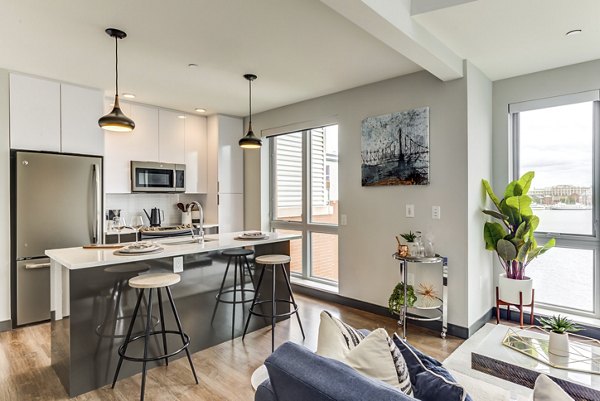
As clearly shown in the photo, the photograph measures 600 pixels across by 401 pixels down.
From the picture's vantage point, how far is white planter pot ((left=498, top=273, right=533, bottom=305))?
318 centimetres

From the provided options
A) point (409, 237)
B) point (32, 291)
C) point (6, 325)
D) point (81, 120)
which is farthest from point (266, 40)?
point (6, 325)

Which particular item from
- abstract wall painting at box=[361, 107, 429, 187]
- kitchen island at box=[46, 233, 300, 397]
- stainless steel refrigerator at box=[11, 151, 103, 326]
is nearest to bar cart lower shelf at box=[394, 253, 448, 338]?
abstract wall painting at box=[361, 107, 429, 187]

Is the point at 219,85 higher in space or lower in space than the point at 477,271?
higher

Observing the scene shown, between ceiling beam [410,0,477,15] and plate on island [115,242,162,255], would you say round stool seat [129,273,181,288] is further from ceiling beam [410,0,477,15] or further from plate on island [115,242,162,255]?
ceiling beam [410,0,477,15]

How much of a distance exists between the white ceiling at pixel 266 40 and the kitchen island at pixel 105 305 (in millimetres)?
1670

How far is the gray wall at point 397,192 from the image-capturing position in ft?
10.2

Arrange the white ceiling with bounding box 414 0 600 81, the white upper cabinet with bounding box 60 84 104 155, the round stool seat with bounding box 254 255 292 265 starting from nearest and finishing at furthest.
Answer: the white ceiling with bounding box 414 0 600 81
the round stool seat with bounding box 254 255 292 265
the white upper cabinet with bounding box 60 84 104 155

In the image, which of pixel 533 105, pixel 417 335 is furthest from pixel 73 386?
pixel 533 105

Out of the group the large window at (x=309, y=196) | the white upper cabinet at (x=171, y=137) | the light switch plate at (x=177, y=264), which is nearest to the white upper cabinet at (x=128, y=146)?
the white upper cabinet at (x=171, y=137)

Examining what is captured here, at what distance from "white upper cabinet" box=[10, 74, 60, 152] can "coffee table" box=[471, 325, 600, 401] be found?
169 inches

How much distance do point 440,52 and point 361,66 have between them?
0.79 metres

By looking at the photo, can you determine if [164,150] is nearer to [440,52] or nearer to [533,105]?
[440,52]

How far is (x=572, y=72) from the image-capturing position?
124 inches

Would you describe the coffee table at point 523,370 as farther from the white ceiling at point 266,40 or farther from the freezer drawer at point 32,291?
the freezer drawer at point 32,291
